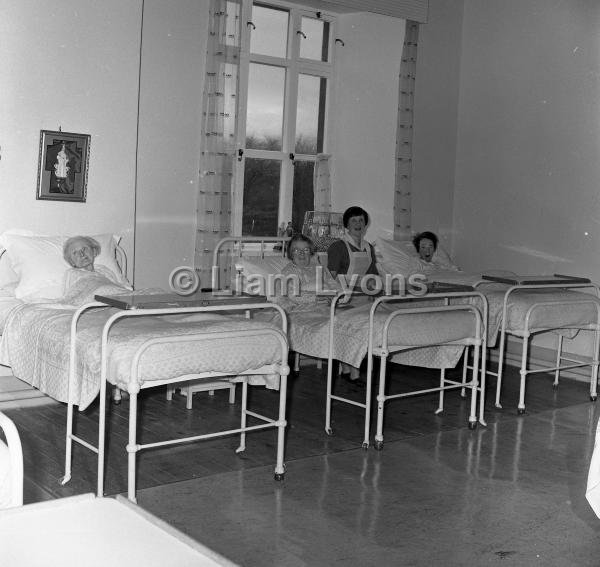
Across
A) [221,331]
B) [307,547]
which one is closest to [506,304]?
[221,331]

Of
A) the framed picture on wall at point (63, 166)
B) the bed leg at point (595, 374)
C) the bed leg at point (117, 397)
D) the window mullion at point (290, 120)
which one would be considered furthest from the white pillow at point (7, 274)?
the bed leg at point (595, 374)

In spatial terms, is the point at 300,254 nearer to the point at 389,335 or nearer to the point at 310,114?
the point at 389,335

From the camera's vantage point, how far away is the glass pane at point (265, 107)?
22.2 feet

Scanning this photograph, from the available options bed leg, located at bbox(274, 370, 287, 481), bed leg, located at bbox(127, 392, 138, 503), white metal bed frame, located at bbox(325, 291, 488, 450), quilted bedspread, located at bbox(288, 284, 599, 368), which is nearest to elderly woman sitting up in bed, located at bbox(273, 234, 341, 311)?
quilted bedspread, located at bbox(288, 284, 599, 368)

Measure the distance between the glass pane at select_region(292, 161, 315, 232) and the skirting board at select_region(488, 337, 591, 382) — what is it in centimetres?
184

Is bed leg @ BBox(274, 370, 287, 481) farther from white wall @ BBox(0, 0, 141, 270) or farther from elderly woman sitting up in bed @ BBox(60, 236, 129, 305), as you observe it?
white wall @ BBox(0, 0, 141, 270)

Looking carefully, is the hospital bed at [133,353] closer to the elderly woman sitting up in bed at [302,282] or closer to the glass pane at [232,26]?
the elderly woman sitting up in bed at [302,282]

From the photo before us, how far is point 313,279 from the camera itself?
550 centimetres

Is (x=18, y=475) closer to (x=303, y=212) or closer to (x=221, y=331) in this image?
(x=221, y=331)

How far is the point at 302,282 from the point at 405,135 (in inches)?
87.5

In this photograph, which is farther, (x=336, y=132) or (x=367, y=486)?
(x=336, y=132)

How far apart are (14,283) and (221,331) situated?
1.93 meters

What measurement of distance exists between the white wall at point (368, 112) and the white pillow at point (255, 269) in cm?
166

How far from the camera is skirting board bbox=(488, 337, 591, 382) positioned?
6.37 meters
